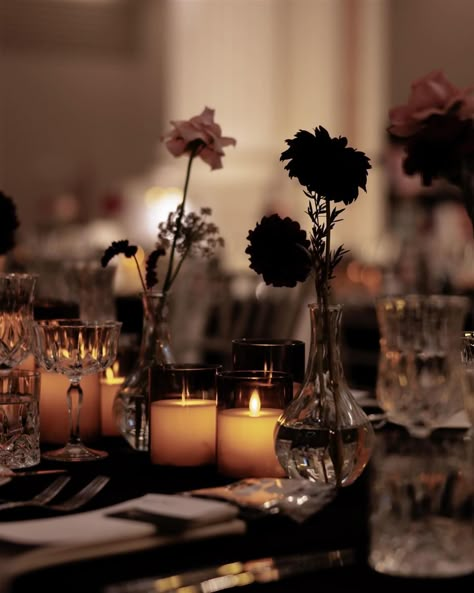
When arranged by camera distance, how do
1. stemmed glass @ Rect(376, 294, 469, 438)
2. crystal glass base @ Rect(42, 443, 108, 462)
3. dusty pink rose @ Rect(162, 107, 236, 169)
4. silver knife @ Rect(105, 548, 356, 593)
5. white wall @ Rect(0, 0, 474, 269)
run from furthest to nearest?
white wall @ Rect(0, 0, 474, 269)
dusty pink rose @ Rect(162, 107, 236, 169)
crystal glass base @ Rect(42, 443, 108, 462)
stemmed glass @ Rect(376, 294, 469, 438)
silver knife @ Rect(105, 548, 356, 593)

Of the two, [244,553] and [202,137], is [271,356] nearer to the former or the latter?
[202,137]

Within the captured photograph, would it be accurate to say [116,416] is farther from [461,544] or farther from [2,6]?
[2,6]

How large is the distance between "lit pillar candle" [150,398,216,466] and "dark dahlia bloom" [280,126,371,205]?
0.35m

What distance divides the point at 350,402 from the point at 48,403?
1.79ft

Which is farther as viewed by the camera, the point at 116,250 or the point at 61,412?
the point at 61,412

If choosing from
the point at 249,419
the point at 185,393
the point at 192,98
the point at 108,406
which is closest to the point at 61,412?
the point at 108,406

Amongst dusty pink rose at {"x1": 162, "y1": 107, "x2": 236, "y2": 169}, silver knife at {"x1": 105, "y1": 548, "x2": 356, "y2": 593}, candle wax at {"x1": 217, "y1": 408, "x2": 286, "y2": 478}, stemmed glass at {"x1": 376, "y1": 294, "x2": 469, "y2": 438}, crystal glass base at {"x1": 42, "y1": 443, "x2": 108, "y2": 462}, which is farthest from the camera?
dusty pink rose at {"x1": 162, "y1": 107, "x2": 236, "y2": 169}

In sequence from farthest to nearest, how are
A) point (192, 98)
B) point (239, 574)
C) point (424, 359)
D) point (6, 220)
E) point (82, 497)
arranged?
point (192, 98)
point (6, 220)
point (82, 497)
point (424, 359)
point (239, 574)

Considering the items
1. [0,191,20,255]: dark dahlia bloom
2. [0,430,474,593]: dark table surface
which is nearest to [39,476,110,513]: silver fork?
[0,430,474,593]: dark table surface

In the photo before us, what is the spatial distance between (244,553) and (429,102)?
27.9 inches

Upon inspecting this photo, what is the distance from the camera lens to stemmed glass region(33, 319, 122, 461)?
146 cm

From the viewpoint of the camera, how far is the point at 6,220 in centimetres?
184

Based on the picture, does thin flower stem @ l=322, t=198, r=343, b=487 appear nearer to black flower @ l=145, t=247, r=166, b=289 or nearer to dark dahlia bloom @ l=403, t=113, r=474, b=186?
dark dahlia bloom @ l=403, t=113, r=474, b=186

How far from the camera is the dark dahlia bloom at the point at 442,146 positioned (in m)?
1.45
